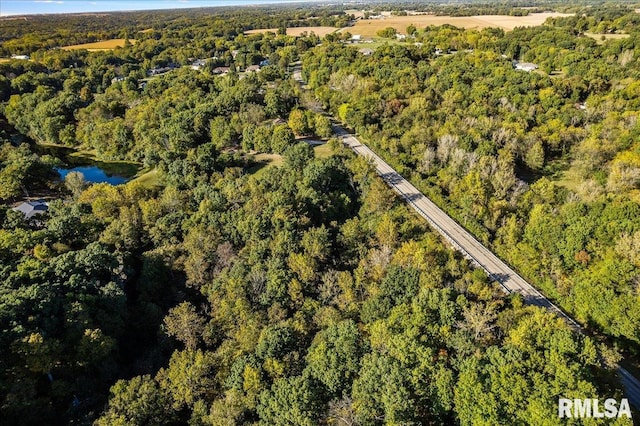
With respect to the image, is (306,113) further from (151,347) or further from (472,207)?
(151,347)

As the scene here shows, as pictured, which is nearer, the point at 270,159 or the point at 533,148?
the point at 533,148

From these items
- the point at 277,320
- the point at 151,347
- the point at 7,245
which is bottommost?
the point at 151,347

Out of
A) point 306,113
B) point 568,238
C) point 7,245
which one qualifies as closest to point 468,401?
point 568,238

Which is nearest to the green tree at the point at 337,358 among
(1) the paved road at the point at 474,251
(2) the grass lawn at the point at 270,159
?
(1) the paved road at the point at 474,251

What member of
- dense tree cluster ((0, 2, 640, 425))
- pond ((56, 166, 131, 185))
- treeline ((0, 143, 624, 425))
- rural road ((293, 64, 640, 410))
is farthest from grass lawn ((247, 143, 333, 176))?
pond ((56, 166, 131, 185))

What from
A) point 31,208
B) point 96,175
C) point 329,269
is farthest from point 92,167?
point 329,269

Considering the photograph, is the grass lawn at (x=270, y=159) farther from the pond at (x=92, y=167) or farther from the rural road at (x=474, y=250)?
the pond at (x=92, y=167)

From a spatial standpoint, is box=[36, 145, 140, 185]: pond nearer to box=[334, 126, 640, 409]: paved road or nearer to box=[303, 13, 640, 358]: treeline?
box=[303, 13, 640, 358]: treeline
